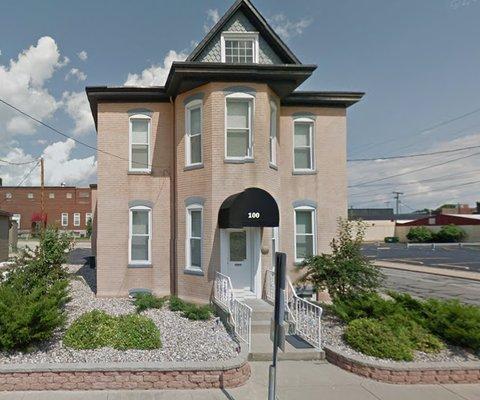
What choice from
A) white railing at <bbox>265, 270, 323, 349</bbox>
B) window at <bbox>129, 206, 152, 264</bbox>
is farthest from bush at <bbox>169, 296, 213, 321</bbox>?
window at <bbox>129, 206, 152, 264</bbox>

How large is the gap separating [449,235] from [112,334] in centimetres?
5604

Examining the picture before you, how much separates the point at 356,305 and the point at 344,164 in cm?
586

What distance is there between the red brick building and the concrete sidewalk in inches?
2238

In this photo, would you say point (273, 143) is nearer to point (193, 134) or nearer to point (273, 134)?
point (273, 134)

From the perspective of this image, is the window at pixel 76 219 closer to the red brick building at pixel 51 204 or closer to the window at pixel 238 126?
the red brick building at pixel 51 204

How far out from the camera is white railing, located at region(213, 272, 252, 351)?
719cm

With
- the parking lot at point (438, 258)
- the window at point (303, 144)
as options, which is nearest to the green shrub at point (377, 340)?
the window at point (303, 144)

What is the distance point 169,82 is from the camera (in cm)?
1069

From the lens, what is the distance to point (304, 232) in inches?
477

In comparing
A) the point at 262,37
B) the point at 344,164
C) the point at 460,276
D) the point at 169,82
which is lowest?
the point at 460,276

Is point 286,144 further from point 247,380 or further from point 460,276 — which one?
point 460,276

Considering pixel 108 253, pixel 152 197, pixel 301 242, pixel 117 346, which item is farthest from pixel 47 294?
pixel 301 242

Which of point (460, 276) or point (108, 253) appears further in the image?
point (460, 276)

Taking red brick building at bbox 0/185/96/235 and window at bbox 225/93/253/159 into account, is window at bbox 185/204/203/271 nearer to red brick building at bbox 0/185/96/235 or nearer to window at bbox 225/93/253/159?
window at bbox 225/93/253/159
